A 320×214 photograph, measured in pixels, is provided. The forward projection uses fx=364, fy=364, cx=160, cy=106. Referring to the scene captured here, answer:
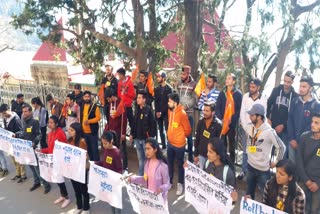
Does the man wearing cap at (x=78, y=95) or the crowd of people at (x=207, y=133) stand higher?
the man wearing cap at (x=78, y=95)

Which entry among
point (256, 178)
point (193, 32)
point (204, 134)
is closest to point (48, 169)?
point (204, 134)

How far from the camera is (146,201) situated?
4938 mm

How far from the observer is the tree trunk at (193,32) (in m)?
11.7

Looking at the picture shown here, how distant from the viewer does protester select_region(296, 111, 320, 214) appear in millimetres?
4395

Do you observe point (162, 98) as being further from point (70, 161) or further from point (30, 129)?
point (30, 129)

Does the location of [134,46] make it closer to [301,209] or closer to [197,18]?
[197,18]

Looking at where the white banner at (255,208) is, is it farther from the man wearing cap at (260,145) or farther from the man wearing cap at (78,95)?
the man wearing cap at (78,95)

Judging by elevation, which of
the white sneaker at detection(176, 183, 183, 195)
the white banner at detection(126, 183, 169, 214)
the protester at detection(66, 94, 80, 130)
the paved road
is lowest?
the paved road

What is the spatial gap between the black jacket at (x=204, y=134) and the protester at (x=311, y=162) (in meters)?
1.26

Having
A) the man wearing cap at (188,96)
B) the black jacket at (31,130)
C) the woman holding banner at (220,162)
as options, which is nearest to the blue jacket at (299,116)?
the woman holding banner at (220,162)

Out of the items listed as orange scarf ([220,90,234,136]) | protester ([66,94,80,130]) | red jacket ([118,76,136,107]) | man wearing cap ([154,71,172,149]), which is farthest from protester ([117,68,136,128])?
orange scarf ([220,90,234,136])

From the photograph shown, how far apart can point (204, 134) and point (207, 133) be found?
0.07 m

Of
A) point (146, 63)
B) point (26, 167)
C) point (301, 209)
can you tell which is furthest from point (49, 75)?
point (301, 209)

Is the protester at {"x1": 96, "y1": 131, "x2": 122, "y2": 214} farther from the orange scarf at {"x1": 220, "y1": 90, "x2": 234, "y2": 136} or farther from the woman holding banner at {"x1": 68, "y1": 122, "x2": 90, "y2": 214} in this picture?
the orange scarf at {"x1": 220, "y1": 90, "x2": 234, "y2": 136}
